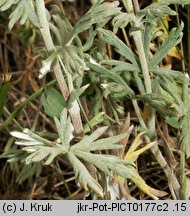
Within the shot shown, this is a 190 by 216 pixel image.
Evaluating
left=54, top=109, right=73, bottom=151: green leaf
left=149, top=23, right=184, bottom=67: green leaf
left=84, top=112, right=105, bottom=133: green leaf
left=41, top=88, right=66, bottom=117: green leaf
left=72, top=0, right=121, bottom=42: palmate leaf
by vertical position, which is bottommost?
left=41, top=88, right=66, bottom=117: green leaf

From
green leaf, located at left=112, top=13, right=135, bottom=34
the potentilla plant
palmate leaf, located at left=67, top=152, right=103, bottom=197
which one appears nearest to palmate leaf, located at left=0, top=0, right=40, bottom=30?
the potentilla plant

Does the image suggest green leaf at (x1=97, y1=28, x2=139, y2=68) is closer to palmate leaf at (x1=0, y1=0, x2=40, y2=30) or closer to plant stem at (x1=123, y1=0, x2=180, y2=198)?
plant stem at (x1=123, y1=0, x2=180, y2=198)

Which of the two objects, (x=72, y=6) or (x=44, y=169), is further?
(x=72, y=6)

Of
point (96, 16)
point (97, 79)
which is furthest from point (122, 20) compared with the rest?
point (97, 79)

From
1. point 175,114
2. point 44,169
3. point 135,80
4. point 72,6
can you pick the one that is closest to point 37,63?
point 72,6

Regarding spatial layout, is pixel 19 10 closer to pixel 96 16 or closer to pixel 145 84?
pixel 96 16

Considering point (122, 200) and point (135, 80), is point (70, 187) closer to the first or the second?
point (122, 200)
